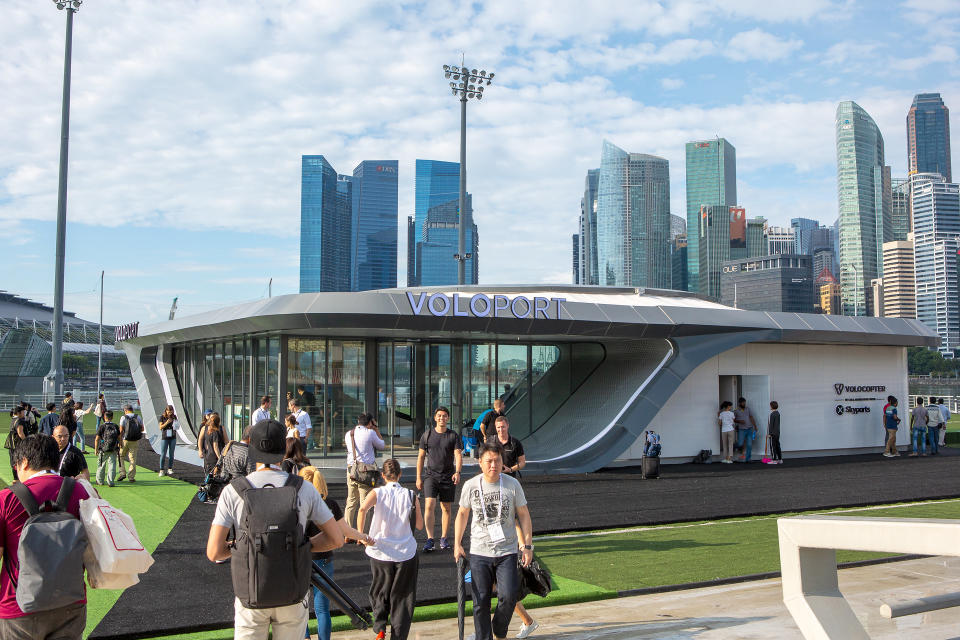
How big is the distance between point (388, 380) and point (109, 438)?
6.99 meters

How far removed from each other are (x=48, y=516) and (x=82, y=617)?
1.90 feet

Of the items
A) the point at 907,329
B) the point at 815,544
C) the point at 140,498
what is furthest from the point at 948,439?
the point at 815,544

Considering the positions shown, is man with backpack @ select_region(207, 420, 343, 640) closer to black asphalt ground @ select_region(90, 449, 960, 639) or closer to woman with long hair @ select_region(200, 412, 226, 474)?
black asphalt ground @ select_region(90, 449, 960, 639)

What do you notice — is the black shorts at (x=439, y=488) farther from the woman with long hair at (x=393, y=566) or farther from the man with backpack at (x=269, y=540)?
the man with backpack at (x=269, y=540)

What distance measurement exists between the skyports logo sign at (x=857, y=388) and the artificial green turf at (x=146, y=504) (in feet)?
57.1

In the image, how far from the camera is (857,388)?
75.6 ft

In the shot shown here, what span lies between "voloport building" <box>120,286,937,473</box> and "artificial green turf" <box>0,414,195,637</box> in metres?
3.50

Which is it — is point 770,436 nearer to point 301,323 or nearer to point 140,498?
point 301,323

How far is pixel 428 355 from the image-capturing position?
809 inches

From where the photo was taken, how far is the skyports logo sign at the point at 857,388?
890 inches

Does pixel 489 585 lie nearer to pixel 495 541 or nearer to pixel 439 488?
pixel 495 541

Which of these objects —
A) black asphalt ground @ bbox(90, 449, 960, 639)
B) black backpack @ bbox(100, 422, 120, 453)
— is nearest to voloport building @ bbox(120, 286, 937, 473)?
black asphalt ground @ bbox(90, 449, 960, 639)

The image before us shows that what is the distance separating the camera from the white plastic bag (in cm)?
368

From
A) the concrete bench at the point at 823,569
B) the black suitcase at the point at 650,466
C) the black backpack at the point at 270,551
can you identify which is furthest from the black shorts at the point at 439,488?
the black suitcase at the point at 650,466
